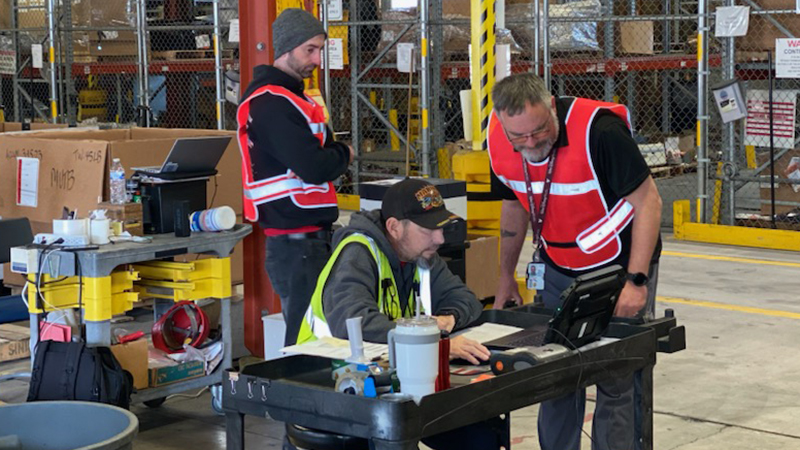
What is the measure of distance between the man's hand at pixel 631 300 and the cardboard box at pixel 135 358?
2.63m

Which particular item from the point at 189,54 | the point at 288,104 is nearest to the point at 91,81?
the point at 189,54

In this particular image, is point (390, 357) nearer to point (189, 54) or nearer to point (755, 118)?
point (755, 118)

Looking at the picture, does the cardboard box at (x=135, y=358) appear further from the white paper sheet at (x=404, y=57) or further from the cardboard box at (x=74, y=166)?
the white paper sheet at (x=404, y=57)

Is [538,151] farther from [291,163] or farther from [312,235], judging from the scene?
[312,235]

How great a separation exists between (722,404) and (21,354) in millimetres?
4596

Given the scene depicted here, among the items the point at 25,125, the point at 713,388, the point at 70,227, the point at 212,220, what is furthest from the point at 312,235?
the point at 25,125

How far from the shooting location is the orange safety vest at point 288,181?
247 inches

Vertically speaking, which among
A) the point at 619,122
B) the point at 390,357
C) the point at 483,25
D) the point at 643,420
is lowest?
the point at 643,420

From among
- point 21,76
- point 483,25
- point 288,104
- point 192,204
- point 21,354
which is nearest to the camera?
point 288,104

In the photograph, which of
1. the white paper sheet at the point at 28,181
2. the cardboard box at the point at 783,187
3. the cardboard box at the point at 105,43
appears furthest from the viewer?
the cardboard box at the point at 105,43

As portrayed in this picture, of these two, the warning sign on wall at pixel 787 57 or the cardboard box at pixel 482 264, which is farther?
the warning sign on wall at pixel 787 57

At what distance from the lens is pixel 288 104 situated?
6191mm

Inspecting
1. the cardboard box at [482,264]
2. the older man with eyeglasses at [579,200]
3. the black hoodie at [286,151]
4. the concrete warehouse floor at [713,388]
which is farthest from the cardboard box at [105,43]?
the older man with eyeglasses at [579,200]

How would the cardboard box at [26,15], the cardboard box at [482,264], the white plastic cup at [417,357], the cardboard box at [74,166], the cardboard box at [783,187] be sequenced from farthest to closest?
the cardboard box at [26,15] → the cardboard box at [783,187] → the cardboard box at [482,264] → the cardboard box at [74,166] → the white plastic cup at [417,357]
